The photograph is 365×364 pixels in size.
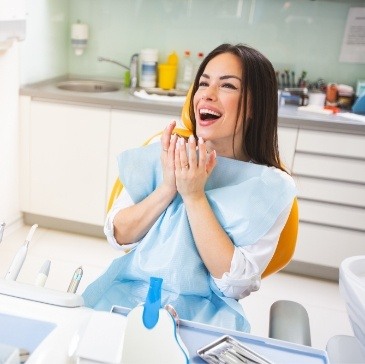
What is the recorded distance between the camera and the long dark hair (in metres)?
1.20

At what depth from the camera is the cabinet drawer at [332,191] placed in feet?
8.50

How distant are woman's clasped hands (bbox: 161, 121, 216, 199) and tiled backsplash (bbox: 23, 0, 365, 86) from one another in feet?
6.64

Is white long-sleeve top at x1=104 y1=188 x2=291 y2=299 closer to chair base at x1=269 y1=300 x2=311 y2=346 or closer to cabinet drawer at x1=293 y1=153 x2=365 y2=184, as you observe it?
chair base at x1=269 y1=300 x2=311 y2=346

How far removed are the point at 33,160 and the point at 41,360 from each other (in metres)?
2.47

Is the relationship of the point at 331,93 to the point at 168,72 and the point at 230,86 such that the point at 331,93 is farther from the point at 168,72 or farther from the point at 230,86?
the point at 230,86

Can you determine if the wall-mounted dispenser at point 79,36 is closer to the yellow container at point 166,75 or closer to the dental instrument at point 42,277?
the yellow container at point 166,75

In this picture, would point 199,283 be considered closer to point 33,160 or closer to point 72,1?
point 33,160

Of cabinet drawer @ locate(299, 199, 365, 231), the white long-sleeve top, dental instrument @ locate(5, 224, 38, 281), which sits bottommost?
cabinet drawer @ locate(299, 199, 365, 231)

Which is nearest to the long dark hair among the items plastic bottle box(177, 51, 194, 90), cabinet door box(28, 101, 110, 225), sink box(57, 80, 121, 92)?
cabinet door box(28, 101, 110, 225)

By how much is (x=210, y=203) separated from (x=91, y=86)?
7.77 feet

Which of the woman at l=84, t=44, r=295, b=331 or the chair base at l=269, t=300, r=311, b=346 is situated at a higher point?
the woman at l=84, t=44, r=295, b=331

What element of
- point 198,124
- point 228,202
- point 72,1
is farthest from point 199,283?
point 72,1

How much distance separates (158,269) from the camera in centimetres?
117

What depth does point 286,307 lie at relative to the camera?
1080 mm
